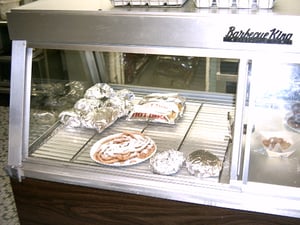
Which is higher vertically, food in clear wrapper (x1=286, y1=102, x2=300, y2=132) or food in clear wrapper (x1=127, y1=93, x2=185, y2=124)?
food in clear wrapper (x1=286, y1=102, x2=300, y2=132)

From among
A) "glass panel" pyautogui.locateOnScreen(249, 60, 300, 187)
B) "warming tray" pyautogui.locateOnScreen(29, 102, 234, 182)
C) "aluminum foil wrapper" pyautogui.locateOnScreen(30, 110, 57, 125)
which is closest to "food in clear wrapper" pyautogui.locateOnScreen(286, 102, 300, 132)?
"glass panel" pyautogui.locateOnScreen(249, 60, 300, 187)

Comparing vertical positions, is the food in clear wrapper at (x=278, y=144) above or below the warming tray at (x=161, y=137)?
above

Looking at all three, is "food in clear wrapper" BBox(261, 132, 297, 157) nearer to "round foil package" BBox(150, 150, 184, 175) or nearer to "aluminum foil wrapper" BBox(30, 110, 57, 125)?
"round foil package" BBox(150, 150, 184, 175)

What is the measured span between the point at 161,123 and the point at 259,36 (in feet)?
2.25

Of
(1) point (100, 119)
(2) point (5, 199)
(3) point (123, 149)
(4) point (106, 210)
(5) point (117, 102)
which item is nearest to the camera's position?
(4) point (106, 210)

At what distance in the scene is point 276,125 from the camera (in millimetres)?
1387

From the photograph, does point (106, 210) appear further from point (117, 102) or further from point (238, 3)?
point (238, 3)

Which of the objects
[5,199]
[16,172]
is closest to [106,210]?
[16,172]

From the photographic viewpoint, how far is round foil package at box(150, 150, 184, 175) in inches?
49.4

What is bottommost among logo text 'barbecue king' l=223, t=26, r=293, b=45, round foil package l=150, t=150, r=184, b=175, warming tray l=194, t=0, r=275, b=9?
round foil package l=150, t=150, r=184, b=175

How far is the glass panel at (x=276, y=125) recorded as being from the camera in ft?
3.89

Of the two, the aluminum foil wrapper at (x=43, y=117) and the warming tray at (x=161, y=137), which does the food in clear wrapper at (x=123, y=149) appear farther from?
the aluminum foil wrapper at (x=43, y=117)

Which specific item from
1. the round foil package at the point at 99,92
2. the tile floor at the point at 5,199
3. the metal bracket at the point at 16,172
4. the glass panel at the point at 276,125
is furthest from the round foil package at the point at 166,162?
the tile floor at the point at 5,199

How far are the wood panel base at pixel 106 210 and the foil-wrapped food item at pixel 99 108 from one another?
1.09 ft
